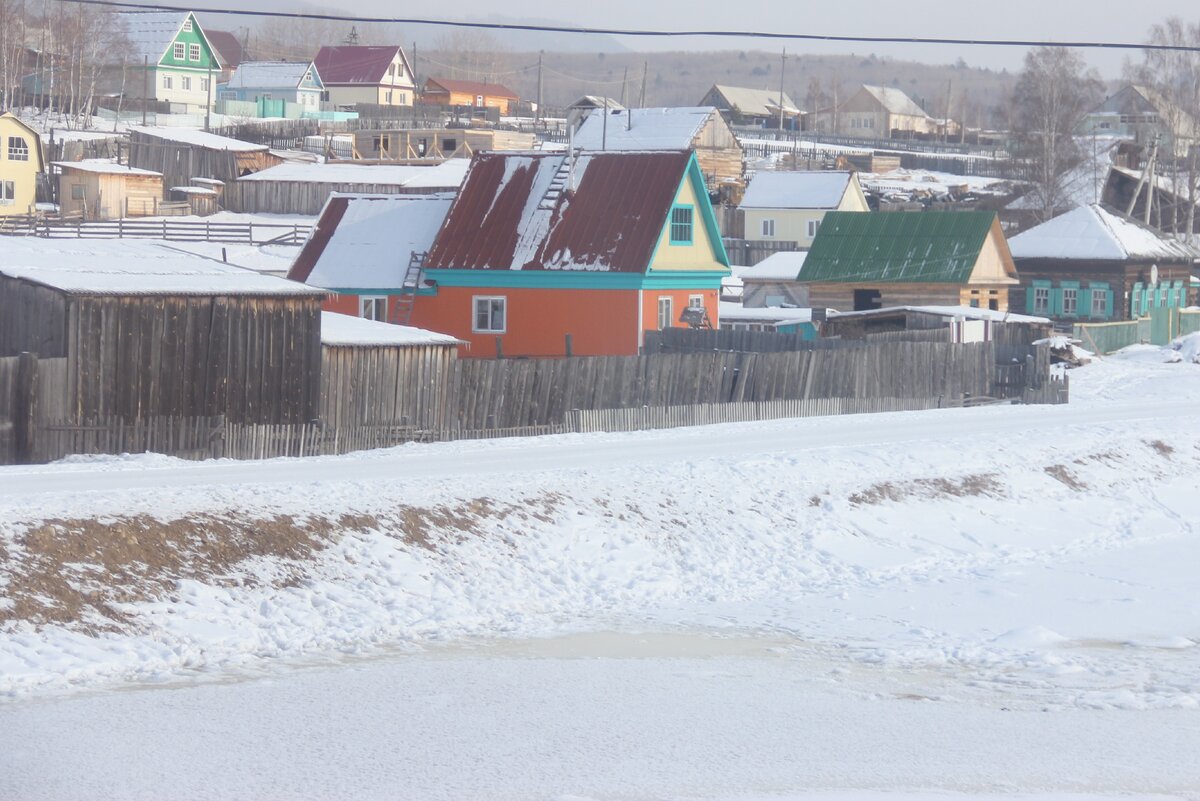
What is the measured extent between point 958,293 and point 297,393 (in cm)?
3063

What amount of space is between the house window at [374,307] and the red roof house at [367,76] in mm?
84839

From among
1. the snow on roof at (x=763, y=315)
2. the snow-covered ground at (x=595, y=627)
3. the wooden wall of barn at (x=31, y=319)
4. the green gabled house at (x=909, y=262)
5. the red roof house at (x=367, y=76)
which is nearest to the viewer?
the snow-covered ground at (x=595, y=627)

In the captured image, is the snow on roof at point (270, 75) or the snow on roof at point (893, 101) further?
the snow on roof at point (893, 101)

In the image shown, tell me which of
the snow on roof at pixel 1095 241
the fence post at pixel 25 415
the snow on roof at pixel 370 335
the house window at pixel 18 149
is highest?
the house window at pixel 18 149

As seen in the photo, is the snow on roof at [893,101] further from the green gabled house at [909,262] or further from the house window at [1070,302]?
the green gabled house at [909,262]

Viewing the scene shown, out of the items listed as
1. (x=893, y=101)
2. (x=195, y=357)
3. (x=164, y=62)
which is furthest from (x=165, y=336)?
(x=893, y=101)

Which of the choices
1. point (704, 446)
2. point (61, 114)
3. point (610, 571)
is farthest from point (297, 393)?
point (61, 114)

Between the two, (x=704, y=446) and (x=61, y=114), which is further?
(x=61, y=114)

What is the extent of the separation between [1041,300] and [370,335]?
3864 centimetres

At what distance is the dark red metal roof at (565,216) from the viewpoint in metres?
36.2

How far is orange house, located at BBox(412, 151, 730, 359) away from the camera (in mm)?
36000

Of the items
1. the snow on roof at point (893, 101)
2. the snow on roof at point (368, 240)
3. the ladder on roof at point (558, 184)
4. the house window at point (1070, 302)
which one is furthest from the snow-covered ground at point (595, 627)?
the snow on roof at point (893, 101)

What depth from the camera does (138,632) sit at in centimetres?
→ 1331

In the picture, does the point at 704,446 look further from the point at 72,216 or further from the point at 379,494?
the point at 72,216
